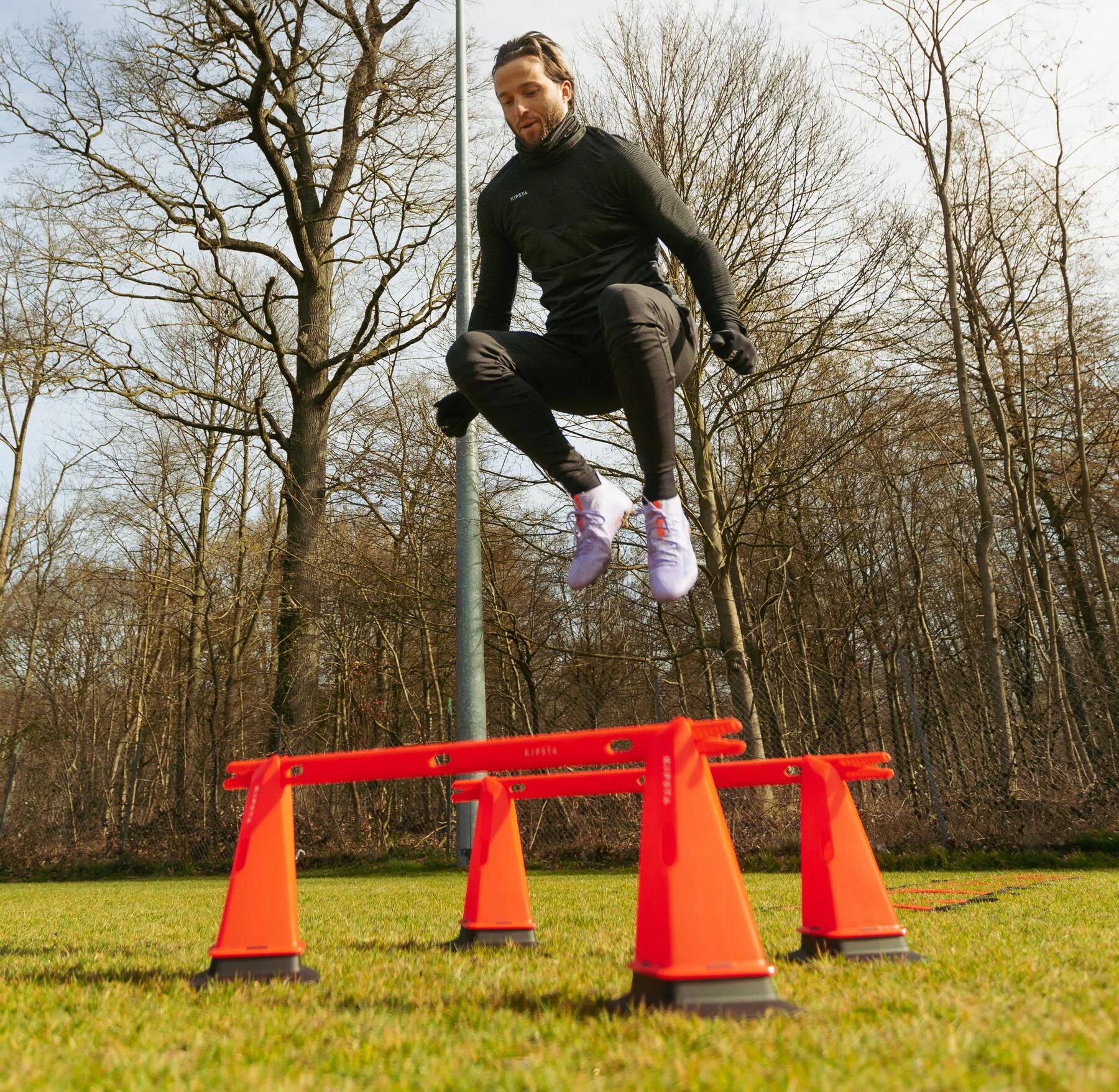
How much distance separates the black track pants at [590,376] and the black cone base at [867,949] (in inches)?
58.9

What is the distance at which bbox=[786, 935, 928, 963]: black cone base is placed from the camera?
2.81 m

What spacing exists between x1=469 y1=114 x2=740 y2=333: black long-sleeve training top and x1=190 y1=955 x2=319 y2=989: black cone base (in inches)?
85.9

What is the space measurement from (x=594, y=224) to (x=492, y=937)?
2656mm

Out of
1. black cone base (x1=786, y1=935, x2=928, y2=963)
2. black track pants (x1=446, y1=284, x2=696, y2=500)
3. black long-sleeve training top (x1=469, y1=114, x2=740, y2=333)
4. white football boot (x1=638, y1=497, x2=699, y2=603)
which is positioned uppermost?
black long-sleeve training top (x1=469, y1=114, x2=740, y2=333)

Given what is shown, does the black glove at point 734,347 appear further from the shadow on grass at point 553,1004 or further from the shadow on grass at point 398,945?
the shadow on grass at point 398,945

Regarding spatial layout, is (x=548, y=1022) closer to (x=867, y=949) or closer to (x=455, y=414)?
(x=867, y=949)

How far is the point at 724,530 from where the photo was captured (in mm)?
13352

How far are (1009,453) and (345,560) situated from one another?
1010 cm

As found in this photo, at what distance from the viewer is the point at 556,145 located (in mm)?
3094

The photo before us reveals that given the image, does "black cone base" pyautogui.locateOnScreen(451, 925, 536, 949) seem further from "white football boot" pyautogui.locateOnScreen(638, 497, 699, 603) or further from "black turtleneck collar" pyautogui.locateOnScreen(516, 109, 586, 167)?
"black turtleneck collar" pyautogui.locateOnScreen(516, 109, 586, 167)

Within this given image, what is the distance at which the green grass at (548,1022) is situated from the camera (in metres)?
1.51

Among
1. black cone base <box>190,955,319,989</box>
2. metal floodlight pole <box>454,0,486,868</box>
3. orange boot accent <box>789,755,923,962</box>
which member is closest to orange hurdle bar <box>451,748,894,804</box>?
orange boot accent <box>789,755,923,962</box>

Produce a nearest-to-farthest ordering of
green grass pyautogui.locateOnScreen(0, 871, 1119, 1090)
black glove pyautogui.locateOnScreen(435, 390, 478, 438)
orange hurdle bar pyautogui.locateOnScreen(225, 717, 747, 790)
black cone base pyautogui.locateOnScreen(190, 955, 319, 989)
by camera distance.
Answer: green grass pyautogui.locateOnScreen(0, 871, 1119, 1090)
orange hurdle bar pyautogui.locateOnScreen(225, 717, 747, 790)
black cone base pyautogui.locateOnScreen(190, 955, 319, 989)
black glove pyautogui.locateOnScreen(435, 390, 478, 438)

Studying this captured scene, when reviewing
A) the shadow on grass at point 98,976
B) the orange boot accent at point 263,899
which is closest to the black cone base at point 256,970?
the orange boot accent at point 263,899
